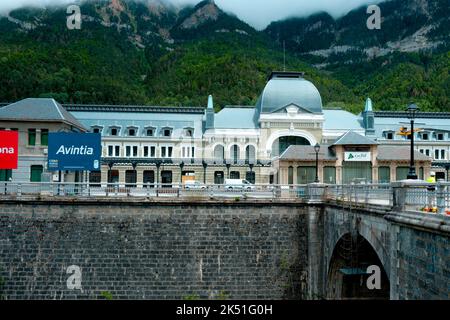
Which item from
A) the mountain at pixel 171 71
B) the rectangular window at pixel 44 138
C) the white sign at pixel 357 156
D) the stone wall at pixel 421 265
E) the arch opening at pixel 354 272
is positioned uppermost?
the mountain at pixel 171 71

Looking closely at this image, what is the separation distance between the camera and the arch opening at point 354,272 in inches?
890

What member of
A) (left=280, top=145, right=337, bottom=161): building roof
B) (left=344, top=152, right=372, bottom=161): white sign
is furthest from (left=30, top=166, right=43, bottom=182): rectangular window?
(left=344, top=152, right=372, bottom=161): white sign

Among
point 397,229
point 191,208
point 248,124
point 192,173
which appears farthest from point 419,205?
point 248,124

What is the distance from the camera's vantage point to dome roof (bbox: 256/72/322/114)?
71.2 m

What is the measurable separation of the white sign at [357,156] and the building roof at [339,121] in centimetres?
Answer: 1904

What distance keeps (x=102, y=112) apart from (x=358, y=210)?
200ft

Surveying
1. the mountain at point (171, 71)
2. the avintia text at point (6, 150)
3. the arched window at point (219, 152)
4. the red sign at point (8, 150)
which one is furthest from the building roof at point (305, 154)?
the mountain at point (171, 71)

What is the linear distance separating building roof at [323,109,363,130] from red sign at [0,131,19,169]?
4935cm

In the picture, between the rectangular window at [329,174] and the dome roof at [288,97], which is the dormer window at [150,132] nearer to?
the dome roof at [288,97]

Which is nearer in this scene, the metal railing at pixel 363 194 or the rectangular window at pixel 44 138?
the metal railing at pixel 363 194

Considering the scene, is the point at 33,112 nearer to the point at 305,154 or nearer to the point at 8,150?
the point at 8,150

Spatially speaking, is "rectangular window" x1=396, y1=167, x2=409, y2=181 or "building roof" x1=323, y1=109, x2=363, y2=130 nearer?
"rectangular window" x1=396, y1=167, x2=409, y2=181

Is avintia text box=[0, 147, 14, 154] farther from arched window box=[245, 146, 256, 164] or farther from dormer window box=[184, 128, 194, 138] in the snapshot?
dormer window box=[184, 128, 194, 138]

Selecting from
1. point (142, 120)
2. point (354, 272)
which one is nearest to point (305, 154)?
point (142, 120)
